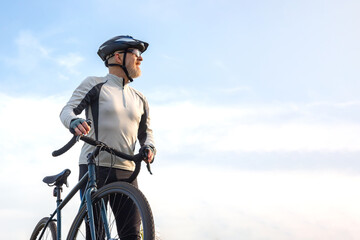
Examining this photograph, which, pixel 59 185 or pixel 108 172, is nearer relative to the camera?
pixel 108 172

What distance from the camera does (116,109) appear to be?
16.1 ft

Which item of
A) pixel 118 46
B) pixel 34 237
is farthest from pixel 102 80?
pixel 34 237

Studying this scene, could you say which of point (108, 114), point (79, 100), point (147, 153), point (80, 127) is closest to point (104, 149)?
point (80, 127)

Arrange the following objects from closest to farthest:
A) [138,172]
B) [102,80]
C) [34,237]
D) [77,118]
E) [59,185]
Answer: [77,118]
[138,172]
[102,80]
[59,185]
[34,237]

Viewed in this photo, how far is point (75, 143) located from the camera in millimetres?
4453

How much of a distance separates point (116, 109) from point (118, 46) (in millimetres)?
730

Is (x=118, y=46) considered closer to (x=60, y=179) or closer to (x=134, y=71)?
(x=134, y=71)

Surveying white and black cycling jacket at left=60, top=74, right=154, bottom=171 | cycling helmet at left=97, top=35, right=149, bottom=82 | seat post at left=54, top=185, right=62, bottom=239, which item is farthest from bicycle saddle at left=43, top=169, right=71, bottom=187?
cycling helmet at left=97, top=35, right=149, bottom=82

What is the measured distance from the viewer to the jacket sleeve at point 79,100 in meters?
4.62

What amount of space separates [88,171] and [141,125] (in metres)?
1.07

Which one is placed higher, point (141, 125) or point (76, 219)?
point (141, 125)

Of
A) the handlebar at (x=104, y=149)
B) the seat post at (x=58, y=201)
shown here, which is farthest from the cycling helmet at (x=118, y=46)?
the seat post at (x=58, y=201)

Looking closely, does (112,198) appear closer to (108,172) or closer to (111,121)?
(108,172)

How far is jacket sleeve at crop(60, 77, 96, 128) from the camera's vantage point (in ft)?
15.1
